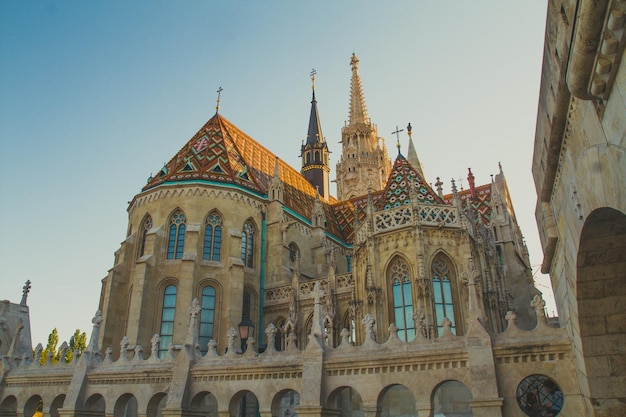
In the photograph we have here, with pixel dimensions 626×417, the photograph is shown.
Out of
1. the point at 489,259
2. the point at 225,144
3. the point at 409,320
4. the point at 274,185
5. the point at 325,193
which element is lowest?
the point at 409,320

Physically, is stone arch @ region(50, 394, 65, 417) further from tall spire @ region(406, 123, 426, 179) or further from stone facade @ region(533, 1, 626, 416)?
tall spire @ region(406, 123, 426, 179)

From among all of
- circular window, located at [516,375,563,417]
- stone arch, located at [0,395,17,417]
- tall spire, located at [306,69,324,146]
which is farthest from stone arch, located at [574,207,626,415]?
tall spire, located at [306,69,324,146]

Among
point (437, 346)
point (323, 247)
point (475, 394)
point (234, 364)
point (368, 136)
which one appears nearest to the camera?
point (475, 394)

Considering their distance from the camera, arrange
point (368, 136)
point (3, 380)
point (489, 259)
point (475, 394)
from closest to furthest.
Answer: point (475, 394) → point (3, 380) → point (489, 259) → point (368, 136)

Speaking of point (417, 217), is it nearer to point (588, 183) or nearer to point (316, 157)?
point (588, 183)

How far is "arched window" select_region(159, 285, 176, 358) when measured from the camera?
73.4 feet

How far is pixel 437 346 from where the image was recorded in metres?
11.5

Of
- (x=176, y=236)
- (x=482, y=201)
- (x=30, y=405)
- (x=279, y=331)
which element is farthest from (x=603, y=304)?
(x=482, y=201)

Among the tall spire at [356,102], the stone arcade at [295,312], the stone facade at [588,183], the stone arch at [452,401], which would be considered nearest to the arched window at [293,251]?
the stone arcade at [295,312]

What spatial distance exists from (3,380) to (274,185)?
15.6 meters

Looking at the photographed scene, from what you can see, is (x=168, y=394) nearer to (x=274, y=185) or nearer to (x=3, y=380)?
(x=3, y=380)

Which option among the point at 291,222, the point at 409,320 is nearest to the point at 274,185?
the point at 291,222

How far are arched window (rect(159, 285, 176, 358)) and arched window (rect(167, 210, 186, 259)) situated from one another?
67.2 inches

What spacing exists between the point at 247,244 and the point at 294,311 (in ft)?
15.7
